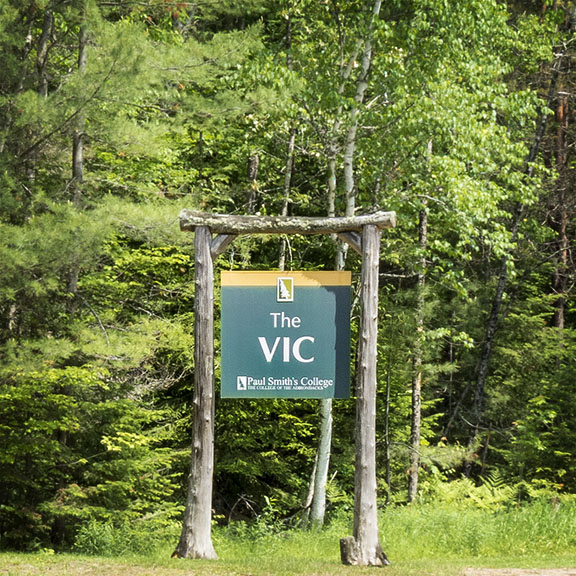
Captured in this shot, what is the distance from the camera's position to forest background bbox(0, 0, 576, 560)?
11828mm

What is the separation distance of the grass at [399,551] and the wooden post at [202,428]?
0.98 feet

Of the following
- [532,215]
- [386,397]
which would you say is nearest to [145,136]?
[386,397]

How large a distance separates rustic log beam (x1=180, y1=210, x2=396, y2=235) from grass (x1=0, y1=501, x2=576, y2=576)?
3349mm

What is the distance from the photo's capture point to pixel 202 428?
8.49 meters

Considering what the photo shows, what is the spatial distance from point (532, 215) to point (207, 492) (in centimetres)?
1432

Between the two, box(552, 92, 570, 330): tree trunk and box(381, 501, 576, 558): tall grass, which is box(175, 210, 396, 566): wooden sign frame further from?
box(552, 92, 570, 330): tree trunk

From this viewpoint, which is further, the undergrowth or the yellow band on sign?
the undergrowth

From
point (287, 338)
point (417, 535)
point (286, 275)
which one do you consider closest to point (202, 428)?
point (287, 338)

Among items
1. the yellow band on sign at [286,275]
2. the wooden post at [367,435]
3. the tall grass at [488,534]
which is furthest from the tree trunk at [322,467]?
the yellow band on sign at [286,275]

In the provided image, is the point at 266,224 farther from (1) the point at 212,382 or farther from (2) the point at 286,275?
(1) the point at 212,382

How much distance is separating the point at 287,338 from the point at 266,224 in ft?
4.16

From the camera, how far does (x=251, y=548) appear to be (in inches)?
467

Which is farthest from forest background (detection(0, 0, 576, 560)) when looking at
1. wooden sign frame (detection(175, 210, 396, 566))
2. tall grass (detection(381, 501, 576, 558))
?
wooden sign frame (detection(175, 210, 396, 566))

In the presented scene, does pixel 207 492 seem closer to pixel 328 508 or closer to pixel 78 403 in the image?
pixel 78 403
